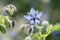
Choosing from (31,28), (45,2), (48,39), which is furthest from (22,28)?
(45,2)

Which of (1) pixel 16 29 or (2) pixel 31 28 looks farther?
(1) pixel 16 29

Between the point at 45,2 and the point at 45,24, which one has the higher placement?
the point at 45,2

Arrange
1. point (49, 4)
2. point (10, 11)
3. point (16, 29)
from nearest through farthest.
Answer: point (10, 11), point (16, 29), point (49, 4)

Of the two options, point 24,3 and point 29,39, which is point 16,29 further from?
point 24,3

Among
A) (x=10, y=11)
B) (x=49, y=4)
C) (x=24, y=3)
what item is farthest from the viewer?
(x=49, y=4)

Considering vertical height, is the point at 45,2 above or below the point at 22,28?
above

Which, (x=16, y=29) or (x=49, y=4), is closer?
(x=16, y=29)

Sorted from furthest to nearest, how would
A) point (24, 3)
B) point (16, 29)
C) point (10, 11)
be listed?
point (24, 3)
point (16, 29)
point (10, 11)

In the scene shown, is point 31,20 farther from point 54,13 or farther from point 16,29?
point 54,13

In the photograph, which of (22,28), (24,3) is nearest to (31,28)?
(22,28)
